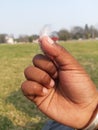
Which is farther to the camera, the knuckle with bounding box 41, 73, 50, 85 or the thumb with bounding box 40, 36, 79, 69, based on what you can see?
the knuckle with bounding box 41, 73, 50, 85

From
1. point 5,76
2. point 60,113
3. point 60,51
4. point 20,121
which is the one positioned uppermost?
point 60,51

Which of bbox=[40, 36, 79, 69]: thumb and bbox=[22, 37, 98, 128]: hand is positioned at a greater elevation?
bbox=[40, 36, 79, 69]: thumb

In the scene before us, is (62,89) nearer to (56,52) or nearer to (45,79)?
(45,79)

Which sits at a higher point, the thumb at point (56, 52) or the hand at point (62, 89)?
the thumb at point (56, 52)

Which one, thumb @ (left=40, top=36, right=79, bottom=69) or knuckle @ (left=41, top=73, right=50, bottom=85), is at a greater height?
thumb @ (left=40, top=36, right=79, bottom=69)

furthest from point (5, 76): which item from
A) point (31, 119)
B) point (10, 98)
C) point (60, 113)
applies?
point (60, 113)

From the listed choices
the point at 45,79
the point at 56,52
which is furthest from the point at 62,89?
the point at 56,52

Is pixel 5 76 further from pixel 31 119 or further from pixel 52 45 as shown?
pixel 52 45
